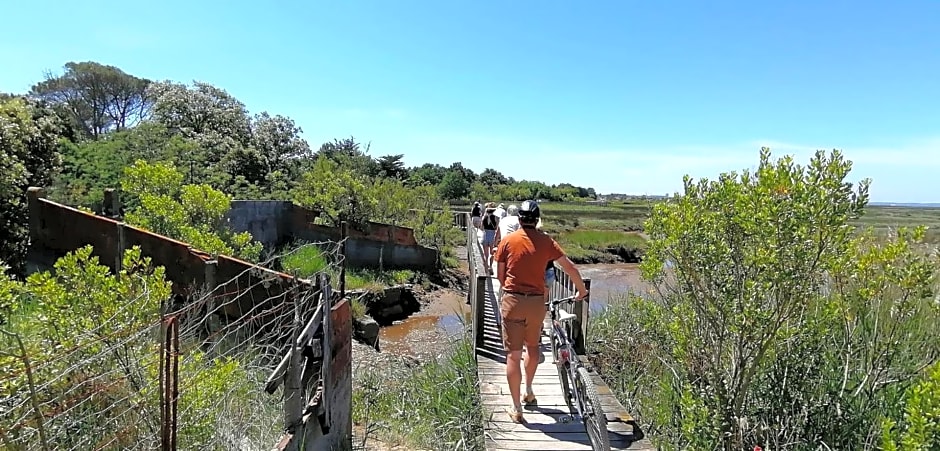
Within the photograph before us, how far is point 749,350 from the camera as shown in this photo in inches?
152

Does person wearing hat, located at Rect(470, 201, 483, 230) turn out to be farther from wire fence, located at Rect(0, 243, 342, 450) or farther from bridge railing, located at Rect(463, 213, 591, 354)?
wire fence, located at Rect(0, 243, 342, 450)

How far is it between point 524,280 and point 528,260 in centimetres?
16

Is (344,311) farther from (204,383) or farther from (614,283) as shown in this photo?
(614,283)

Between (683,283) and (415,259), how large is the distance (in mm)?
14459

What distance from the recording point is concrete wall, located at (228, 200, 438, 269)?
13922 mm

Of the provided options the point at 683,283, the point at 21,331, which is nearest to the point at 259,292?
the point at 21,331

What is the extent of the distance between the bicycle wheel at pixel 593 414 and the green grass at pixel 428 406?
1225mm

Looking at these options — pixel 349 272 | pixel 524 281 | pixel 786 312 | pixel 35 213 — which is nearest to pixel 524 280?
pixel 524 281

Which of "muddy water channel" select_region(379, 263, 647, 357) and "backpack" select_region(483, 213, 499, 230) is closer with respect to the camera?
"backpack" select_region(483, 213, 499, 230)

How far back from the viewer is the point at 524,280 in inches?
164

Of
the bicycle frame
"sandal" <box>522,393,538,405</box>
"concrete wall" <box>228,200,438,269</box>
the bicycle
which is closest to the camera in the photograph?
the bicycle

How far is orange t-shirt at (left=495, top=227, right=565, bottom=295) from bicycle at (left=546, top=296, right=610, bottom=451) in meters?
0.52

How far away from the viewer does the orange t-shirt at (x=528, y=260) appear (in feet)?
13.7

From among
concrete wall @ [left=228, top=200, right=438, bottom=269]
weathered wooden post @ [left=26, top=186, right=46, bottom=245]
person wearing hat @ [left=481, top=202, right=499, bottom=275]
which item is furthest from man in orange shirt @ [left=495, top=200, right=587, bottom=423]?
concrete wall @ [left=228, top=200, right=438, bottom=269]
